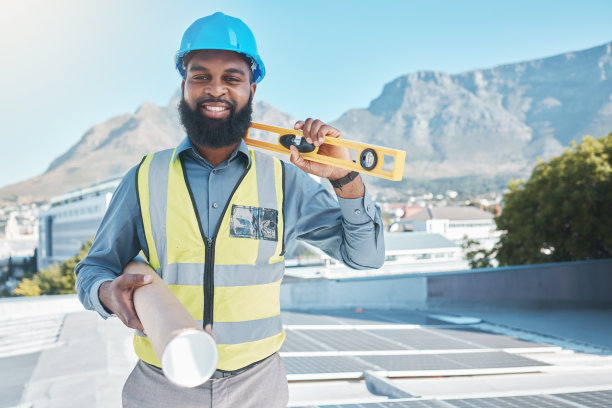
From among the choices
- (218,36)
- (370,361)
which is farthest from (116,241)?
(370,361)

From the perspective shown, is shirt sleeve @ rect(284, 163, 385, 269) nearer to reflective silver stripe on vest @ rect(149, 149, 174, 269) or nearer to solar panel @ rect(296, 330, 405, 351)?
reflective silver stripe on vest @ rect(149, 149, 174, 269)

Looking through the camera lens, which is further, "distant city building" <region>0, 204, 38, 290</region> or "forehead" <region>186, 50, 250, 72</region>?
"distant city building" <region>0, 204, 38, 290</region>

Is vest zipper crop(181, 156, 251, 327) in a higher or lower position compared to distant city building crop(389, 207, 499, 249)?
lower

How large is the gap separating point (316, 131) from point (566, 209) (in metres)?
13.7

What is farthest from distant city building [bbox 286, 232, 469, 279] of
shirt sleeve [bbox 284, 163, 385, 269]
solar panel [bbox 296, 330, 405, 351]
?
shirt sleeve [bbox 284, 163, 385, 269]

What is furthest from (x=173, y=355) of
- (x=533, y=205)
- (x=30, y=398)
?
(x=533, y=205)

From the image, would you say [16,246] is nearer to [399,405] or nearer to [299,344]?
[299,344]

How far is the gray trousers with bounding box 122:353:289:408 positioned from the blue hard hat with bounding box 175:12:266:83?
3.68ft

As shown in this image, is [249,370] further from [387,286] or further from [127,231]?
[387,286]

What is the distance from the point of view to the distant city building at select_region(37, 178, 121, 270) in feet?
258

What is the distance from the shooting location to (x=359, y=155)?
1641 mm

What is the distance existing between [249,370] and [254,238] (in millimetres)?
448

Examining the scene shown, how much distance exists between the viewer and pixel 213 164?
77.4 inches

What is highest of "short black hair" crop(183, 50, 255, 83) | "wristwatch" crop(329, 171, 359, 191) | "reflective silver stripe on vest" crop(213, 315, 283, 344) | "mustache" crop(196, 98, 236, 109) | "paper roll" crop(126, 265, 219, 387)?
"short black hair" crop(183, 50, 255, 83)
